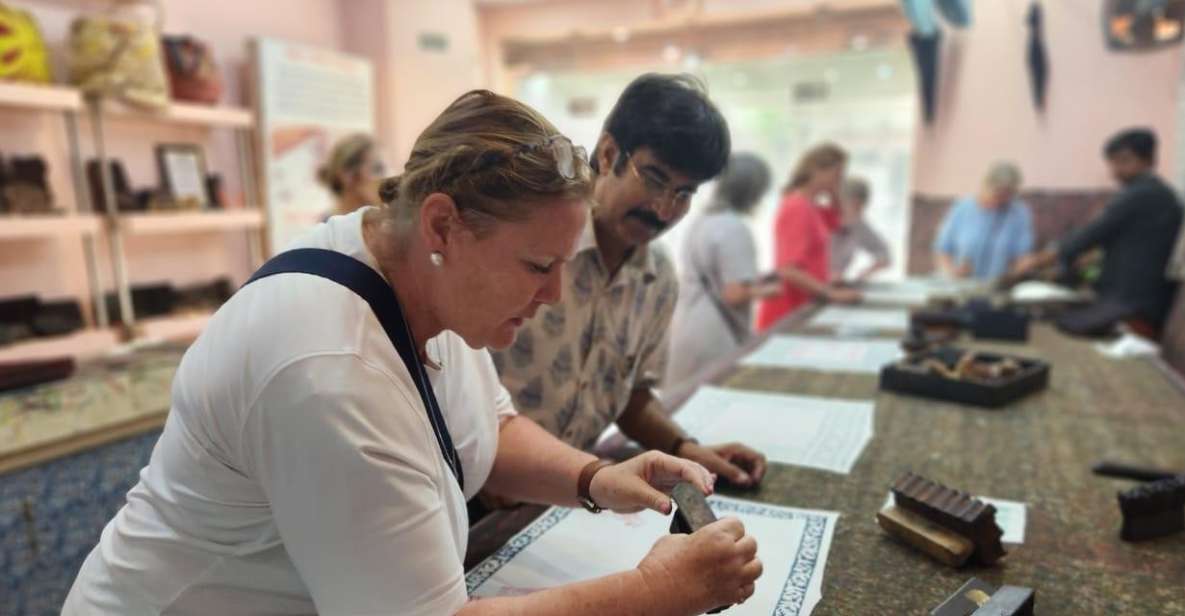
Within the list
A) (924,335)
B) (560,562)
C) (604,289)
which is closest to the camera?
(560,562)

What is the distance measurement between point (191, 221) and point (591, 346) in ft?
9.14

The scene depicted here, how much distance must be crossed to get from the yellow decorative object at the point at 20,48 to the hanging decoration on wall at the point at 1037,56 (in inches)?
201

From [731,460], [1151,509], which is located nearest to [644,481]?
[731,460]

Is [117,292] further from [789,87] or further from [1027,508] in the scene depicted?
[789,87]

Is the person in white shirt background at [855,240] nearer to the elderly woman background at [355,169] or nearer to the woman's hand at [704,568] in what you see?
the elderly woman background at [355,169]

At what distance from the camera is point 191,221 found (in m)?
3.27

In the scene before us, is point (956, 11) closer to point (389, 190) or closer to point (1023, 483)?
point (1023, 483)

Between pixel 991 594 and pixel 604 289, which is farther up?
pixel 604 289

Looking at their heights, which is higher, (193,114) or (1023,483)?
(193,114)

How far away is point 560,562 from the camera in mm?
899

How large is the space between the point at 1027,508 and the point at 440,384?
879mm

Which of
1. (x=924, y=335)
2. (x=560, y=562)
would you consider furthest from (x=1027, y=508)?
(x=924, y=335)

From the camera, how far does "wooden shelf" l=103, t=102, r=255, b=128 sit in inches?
117

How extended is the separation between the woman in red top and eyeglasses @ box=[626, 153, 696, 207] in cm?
198
